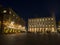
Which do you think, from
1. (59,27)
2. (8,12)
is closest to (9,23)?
(8,12)

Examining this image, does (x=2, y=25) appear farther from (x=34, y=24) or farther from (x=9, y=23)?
(x=34, y=24)

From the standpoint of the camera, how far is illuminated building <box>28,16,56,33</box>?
125625 millimetres

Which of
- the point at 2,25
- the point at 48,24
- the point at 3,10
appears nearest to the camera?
the point at 2,25

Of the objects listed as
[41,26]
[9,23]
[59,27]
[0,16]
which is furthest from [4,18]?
[59,27]

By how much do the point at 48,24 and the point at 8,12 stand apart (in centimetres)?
7269

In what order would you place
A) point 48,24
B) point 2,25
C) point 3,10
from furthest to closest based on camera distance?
1. point 48,24
2. point 3,10
3. point 2,25

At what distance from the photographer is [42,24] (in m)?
130

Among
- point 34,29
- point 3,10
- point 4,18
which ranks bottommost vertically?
point 34,29

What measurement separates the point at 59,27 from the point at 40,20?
23.9 metres

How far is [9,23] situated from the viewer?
63156 millimetres

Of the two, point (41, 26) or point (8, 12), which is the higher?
point (8, 12)

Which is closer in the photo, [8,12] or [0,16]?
[0,16]

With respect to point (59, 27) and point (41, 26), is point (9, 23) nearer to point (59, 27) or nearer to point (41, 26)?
point (41, 26)

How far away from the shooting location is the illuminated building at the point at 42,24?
125625 mm
